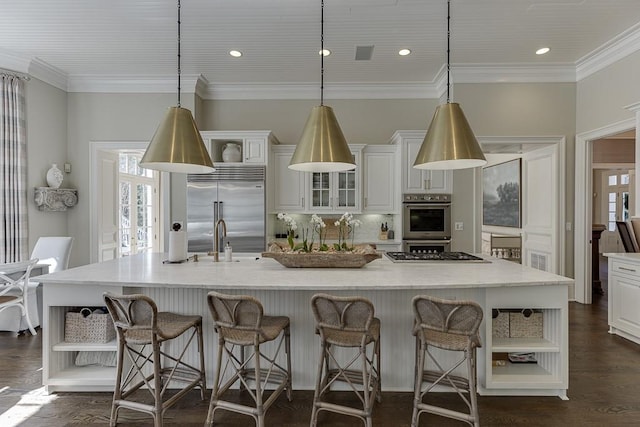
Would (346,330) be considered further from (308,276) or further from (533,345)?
(533,345)

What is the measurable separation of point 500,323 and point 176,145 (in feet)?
8.72

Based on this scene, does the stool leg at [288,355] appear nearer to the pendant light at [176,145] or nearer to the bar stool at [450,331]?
the bar stool at [450,331]

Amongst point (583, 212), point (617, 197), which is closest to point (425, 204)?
point (583, 212)

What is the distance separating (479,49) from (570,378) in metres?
3.61

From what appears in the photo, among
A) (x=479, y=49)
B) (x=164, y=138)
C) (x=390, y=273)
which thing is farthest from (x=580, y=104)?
(x=164, y=138)

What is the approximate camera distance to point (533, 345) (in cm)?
243

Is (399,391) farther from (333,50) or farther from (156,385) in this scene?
(333,50)

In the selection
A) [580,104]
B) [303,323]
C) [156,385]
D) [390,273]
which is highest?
[580,104]

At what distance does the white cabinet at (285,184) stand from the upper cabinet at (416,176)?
142cm

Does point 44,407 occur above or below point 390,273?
below

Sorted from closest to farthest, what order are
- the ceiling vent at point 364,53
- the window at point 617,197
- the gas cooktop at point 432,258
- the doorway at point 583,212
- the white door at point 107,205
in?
the gas cooktop at point 432,258 < the ceiling vent at point 364,53 < the doorway at point 583,212 < the white door at point 107,205 < the window at point 617,197

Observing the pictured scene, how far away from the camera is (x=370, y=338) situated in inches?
81.5

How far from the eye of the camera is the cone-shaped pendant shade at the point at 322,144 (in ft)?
8.06

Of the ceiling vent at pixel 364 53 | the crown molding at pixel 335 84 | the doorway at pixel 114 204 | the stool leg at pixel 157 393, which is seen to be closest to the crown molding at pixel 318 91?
the crown molding at pixel 335 84
